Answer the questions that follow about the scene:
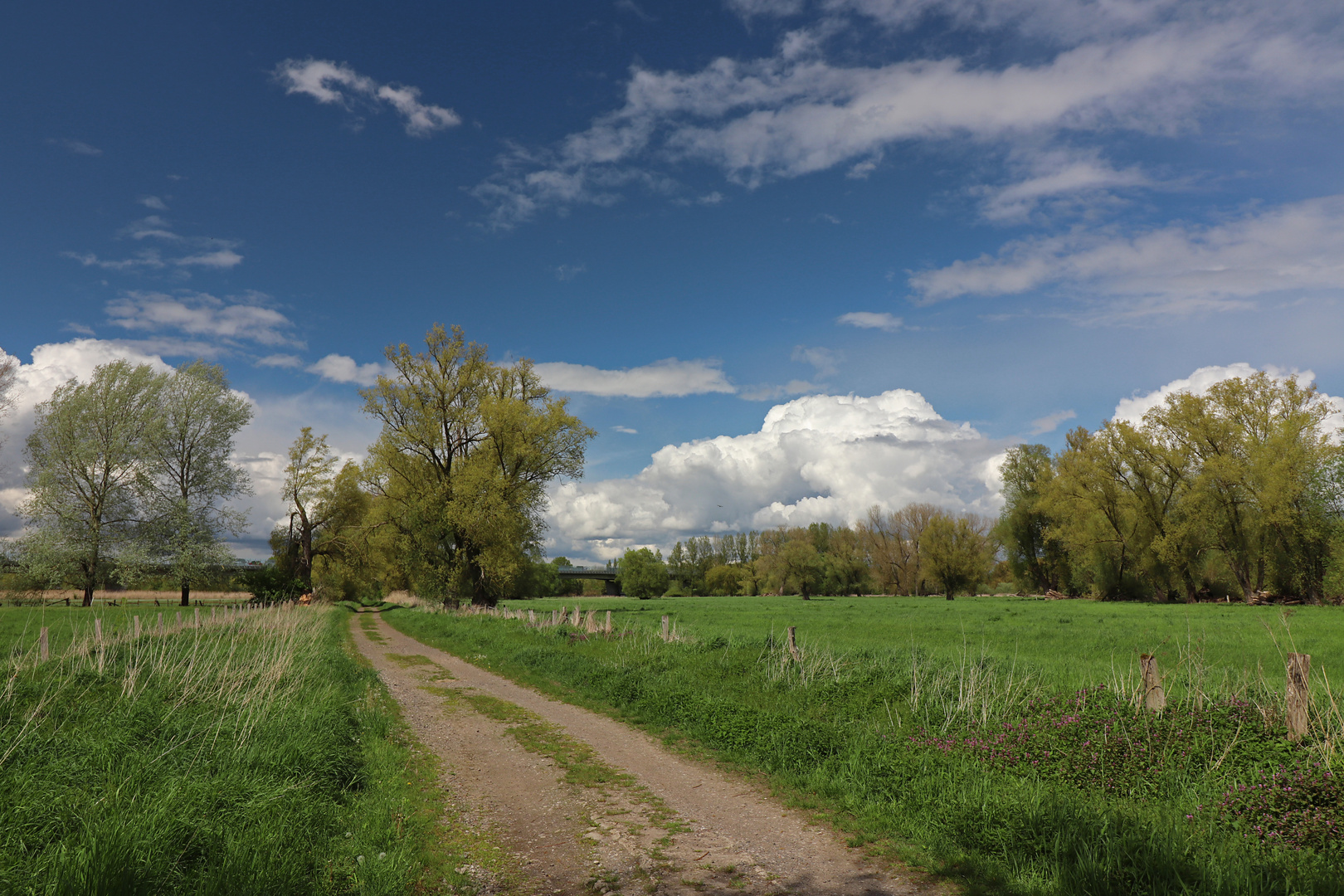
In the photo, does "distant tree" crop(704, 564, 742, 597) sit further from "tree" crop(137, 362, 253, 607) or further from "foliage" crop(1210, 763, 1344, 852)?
"foliage" crop(1210, 763, 1344, 852)

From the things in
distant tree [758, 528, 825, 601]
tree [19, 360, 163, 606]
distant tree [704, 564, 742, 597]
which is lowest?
distant tree [704, 564, 742, 597]

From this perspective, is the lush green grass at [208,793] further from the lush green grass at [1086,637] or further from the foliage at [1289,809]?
the lush green grass at [1086,637]

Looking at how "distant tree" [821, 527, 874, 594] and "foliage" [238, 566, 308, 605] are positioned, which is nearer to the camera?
"foliage" [238, 566, 308, 605]

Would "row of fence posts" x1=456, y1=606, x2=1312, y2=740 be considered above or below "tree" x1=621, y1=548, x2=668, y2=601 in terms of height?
above

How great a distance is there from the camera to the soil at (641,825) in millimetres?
5500

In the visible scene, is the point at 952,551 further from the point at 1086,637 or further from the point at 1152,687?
the point at 1152,687

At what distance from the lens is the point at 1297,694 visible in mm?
7625

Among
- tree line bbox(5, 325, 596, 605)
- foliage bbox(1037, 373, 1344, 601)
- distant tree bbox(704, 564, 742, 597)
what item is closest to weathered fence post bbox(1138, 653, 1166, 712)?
tree line bbox(5, 325, 596, 605)

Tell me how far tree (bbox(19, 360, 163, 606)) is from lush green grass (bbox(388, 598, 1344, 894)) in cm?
3924

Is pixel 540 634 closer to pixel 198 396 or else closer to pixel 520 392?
pixel 520 392

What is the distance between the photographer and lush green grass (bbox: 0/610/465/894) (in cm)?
480

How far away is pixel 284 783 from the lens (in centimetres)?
676

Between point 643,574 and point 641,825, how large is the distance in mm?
86833

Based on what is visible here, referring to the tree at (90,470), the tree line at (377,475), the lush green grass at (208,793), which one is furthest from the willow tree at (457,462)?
the lush green grass at (208,793)
